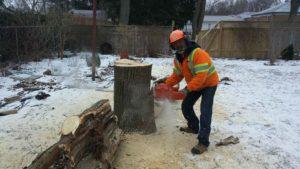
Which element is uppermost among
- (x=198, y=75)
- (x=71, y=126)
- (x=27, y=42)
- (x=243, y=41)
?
(x=243, y=41)

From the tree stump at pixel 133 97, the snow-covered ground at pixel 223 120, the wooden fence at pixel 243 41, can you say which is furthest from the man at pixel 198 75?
the wooden fence at pixel 243 41

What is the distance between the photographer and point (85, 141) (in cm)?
403

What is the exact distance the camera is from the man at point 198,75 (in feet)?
16.0

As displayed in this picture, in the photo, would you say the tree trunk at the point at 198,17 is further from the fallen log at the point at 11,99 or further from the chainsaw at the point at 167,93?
the chainsaw at the point at 167,93

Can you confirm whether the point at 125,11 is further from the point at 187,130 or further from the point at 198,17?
the point at 187,130

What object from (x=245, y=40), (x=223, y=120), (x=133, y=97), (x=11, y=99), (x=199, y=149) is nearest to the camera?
(x=199, y=149)

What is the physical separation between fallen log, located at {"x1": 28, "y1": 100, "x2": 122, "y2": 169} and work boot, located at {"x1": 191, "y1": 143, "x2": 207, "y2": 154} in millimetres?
1062

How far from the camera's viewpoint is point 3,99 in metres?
7.93

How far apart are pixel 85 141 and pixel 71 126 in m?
0.31

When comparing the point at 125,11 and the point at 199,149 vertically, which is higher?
the point at 125,11

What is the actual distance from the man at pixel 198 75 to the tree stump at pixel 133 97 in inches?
22.6

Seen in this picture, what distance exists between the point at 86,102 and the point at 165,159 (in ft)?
10.6

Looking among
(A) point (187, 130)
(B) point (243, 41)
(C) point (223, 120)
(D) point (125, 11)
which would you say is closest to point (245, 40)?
(B) point (243, 41)

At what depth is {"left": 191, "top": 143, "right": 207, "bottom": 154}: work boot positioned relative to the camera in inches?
198
